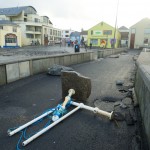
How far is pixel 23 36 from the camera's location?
60.0 meters

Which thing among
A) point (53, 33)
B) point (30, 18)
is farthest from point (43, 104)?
point (53, 33)

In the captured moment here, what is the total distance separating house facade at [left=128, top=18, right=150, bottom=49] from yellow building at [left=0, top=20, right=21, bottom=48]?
3963 cm

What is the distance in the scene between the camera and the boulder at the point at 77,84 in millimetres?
5262

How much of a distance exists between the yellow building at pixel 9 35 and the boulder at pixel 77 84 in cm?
4353

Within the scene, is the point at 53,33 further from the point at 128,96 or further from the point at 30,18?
the point at 128,96

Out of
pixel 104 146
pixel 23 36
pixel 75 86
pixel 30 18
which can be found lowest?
pixel 104 146

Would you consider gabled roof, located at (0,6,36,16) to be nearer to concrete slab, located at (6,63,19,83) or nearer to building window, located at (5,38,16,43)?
building window, located at (5,38,16,43)

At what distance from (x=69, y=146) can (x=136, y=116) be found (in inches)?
90.9

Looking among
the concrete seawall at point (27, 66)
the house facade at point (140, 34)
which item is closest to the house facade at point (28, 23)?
the house facade at point (140, 34)

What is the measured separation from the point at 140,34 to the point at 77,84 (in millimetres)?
58897

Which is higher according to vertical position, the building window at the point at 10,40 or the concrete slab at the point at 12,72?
the building window at the point at 10,40

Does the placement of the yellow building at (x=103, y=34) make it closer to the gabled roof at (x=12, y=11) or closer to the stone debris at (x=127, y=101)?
the gabled roof at (x=12, y=11)

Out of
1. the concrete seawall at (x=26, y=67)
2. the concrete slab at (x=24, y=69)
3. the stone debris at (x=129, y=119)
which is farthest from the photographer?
the concrete slab at (x=24, y=69)

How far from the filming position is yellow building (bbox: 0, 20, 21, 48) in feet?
143
